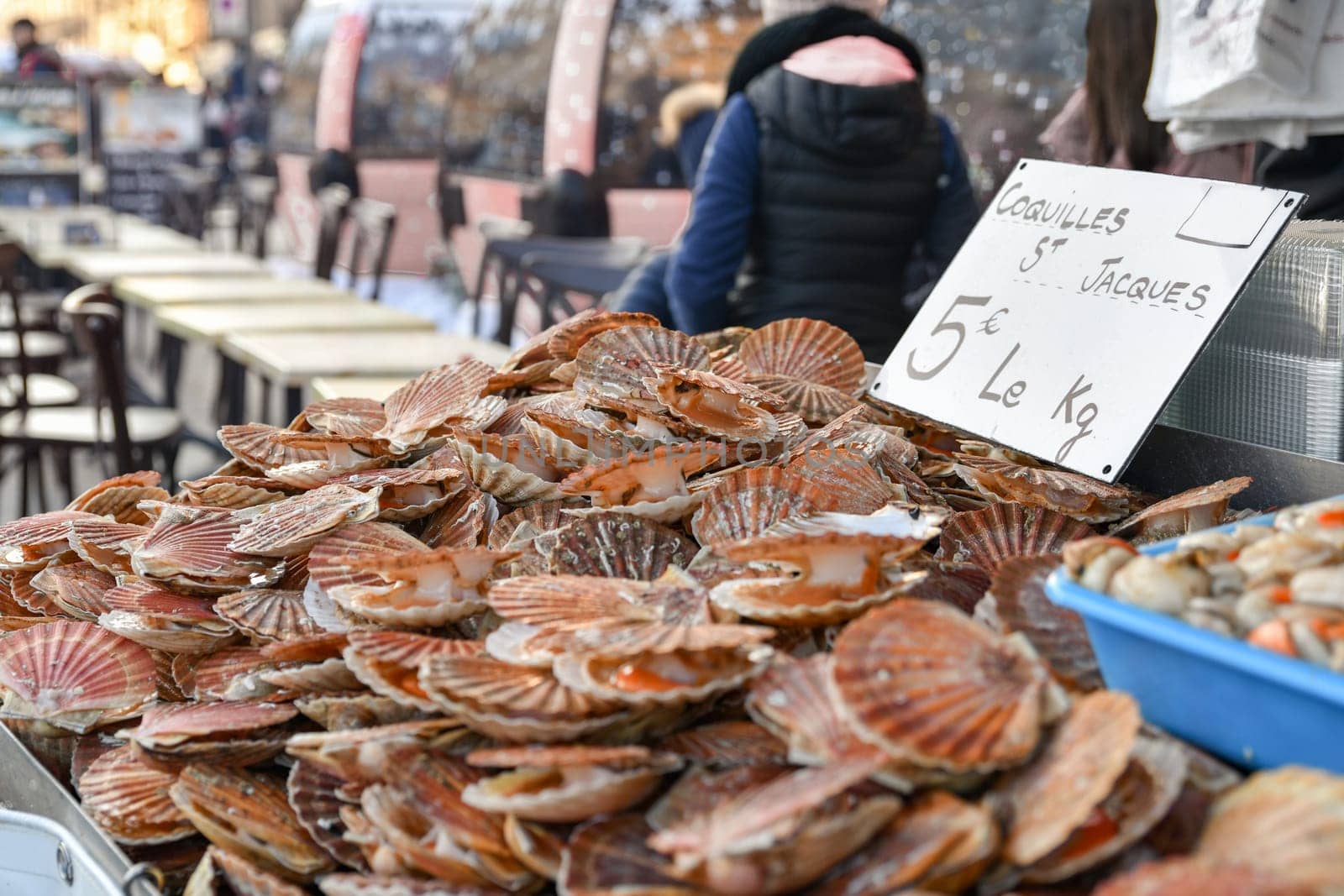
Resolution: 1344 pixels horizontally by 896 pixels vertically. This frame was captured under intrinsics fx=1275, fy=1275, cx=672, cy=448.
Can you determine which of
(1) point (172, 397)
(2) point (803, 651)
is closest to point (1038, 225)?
(2) point (803, 651)

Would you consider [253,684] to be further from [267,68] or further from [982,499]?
[267,68]

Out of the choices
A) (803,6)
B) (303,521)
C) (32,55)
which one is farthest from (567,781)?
(32,55)

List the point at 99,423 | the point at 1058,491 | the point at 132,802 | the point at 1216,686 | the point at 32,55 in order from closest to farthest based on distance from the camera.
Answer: the point at 1216,686 → the point at 132,802 → the point at 1058,491 → the point at 99,423 → the point at 32,55

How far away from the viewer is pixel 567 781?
2.10 feet

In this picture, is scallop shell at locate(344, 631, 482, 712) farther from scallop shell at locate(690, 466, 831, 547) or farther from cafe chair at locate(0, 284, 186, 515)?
cafe chair at locate(0, 284, 186, 515)

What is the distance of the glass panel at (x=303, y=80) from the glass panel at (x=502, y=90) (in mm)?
1471

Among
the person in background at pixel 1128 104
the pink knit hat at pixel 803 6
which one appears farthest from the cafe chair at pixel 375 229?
the person in background at pixel 1128 104

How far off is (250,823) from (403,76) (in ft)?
20.9

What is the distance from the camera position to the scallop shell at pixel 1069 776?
54cm

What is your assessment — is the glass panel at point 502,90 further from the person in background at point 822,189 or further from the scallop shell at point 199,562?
the scallop shell at point 199,562

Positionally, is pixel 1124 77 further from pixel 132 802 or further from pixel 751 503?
pixel 132 802

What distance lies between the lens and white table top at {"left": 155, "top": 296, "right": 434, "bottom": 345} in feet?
10.8

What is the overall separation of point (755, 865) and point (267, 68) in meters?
20.7

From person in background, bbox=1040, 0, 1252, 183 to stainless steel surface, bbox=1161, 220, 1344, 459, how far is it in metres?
1.24
